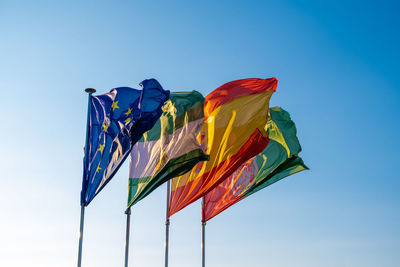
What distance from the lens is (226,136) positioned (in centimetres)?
2145

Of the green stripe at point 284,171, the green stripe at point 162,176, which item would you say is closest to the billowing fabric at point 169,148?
the green stripe at point 162,176

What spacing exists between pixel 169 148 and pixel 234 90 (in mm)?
4593

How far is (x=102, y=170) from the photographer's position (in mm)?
18484

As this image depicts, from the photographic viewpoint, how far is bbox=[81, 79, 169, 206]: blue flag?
726 inches

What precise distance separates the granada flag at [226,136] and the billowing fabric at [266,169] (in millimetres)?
2823

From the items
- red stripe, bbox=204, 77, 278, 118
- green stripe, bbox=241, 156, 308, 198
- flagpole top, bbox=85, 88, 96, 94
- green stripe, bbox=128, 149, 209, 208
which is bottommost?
green stripe, bbox=128, 149, 209, 208

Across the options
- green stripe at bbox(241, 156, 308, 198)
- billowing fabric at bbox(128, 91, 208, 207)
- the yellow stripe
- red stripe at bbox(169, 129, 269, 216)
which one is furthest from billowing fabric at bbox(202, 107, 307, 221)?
billowing fabric at bbox(128, 91, 208, 207)

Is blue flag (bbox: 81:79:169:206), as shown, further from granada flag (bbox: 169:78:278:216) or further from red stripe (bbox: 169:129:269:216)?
red stripe (bbox: 169:129:269:216)

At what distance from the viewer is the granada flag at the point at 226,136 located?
2139 centimetres

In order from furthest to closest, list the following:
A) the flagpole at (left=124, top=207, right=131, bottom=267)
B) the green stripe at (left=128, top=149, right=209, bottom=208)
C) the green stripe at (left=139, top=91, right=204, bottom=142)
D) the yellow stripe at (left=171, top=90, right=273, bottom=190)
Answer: the yellow stripe at (left=171, top=90, right=273, bottom=190), the green stripe at (left=139, top=91, right=204, bottom=142), the flagpole at (left=124, top=207, right=131, bottom=267), the green stripe at (left=128, top=149, right=209, bottom=208)

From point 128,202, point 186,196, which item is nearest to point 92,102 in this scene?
point 128,202

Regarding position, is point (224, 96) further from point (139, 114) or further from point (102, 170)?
point (102, 170)

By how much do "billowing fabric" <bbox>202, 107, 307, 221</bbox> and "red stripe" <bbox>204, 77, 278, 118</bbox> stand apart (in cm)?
275

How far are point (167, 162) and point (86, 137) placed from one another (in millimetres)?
Answer: 3192
